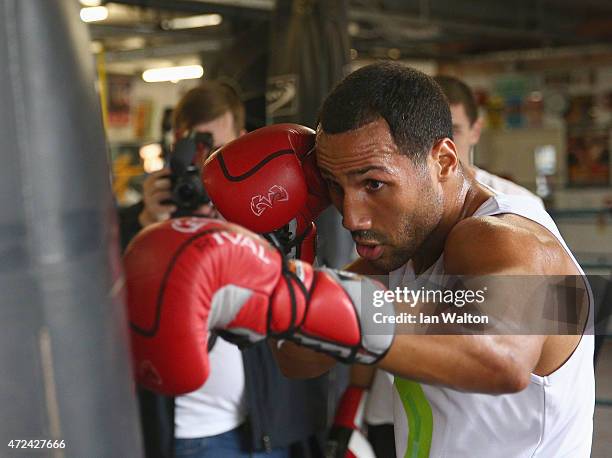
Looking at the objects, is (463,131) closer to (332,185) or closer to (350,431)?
(350,431)

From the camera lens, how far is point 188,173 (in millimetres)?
2066

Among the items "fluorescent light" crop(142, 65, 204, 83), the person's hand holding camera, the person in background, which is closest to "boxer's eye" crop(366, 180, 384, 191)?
the person's hand holding camera

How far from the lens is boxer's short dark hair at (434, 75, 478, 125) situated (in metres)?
2.64

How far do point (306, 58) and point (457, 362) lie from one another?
2.36 m

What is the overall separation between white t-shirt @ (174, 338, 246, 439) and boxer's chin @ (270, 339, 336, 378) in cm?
64

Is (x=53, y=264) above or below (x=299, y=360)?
above

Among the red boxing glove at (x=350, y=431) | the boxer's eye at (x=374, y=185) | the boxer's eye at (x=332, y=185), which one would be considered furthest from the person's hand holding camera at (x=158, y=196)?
the boxer's eye at (x=374, y=185)

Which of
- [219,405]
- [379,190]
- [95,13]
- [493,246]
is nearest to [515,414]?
[493,246]

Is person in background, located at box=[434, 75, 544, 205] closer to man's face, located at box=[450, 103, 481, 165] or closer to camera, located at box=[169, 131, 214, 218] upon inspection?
man's face, located at box=[450, 103, 481, 165]

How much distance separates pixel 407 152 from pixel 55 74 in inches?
19.1

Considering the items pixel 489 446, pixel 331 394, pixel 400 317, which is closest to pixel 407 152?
pixel 400 317

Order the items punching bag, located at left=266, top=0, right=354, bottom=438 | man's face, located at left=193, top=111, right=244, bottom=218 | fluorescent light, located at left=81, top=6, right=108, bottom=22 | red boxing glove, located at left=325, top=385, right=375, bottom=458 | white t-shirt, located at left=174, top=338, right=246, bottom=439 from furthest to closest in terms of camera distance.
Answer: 1. fluorescent light, located at left=81, top=6, right=108, bottom=22
2. punching bag, located at left=266, top=0, right=354, bottom=438
3. man's face, located at left=193, top=111, right=244, bottom=218
4. red boxing glove, located at left=325, top=385, right=375, bottom=458
5. white t-shirt, located at left=174, top=338, right=246, bottom=439

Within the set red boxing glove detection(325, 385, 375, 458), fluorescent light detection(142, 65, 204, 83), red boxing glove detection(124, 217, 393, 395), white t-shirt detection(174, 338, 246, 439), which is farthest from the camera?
fluorescent light detection(142, 65, 204, 83)

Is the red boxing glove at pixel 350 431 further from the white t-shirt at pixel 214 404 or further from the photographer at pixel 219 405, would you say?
the white t-shirt at pixel 214 404
